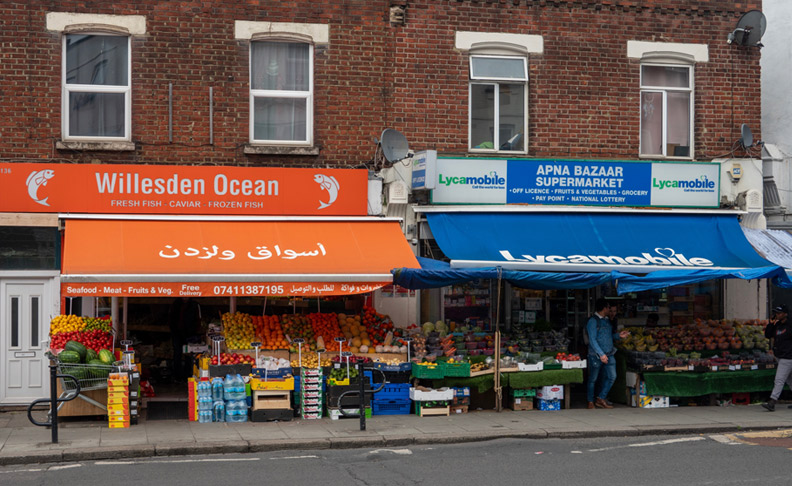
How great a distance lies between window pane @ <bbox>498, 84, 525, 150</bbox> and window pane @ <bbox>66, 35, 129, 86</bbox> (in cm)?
660

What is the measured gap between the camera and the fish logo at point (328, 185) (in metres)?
15.2

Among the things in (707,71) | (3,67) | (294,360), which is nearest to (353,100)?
(294,360)

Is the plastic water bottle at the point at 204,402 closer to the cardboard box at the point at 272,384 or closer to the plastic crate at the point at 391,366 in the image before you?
the cardboard box at the point at 272,384

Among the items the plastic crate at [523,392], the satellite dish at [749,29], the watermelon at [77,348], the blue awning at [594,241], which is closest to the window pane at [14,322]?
the watermelon at [77,348]

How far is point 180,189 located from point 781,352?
10201mm

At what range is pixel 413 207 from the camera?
15461 mm

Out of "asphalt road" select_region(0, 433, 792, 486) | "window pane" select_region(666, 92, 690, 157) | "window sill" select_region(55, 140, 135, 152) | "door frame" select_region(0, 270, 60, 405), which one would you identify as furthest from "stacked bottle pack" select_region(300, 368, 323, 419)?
"window pane" select_region(666, 92, 690, 157)

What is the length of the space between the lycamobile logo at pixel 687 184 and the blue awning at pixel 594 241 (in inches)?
21.1

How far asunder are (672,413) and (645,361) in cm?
98

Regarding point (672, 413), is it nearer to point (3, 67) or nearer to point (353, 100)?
point (353, 100)

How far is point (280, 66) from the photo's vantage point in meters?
15.6

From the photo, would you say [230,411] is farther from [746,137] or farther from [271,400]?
[746,137]

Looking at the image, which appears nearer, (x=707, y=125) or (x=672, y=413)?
(x=672, y=413)

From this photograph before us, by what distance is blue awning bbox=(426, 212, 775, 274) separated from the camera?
14.8 metres
